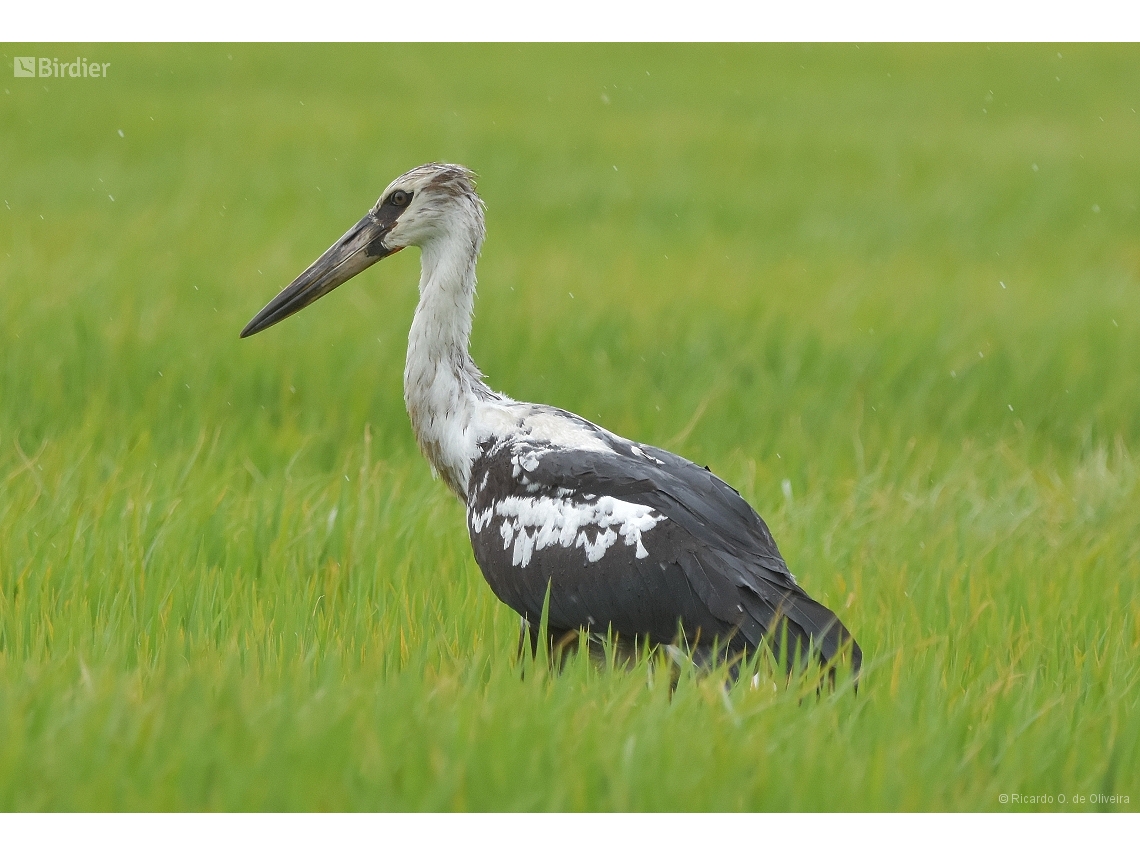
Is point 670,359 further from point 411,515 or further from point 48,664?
point 48,664

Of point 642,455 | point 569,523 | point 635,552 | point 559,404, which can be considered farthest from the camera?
point 559,404

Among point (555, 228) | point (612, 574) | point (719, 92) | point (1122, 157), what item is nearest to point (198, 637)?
point (612, 574)

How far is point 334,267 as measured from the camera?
511 cm

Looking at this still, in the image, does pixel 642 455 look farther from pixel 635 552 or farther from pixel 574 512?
pixel 635 552

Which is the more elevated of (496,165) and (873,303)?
(496,165)

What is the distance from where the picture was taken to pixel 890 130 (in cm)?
1655

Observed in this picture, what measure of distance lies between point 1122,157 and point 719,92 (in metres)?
6.08

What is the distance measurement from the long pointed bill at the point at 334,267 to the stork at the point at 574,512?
8cm

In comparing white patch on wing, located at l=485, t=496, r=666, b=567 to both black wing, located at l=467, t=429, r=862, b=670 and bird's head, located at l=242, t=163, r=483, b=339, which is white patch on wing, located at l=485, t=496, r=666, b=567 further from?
bird's head, located at l=242, t=163, r=483, b=339

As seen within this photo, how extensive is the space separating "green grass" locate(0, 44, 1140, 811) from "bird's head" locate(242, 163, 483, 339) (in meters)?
0.86

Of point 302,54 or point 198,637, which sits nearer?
point 198,637

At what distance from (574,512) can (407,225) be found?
1408 mm

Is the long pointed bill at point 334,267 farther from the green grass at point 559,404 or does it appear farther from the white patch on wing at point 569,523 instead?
the white patch on wing at point 569,523

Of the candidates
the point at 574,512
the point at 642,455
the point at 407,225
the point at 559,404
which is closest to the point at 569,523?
the point at 574,512
